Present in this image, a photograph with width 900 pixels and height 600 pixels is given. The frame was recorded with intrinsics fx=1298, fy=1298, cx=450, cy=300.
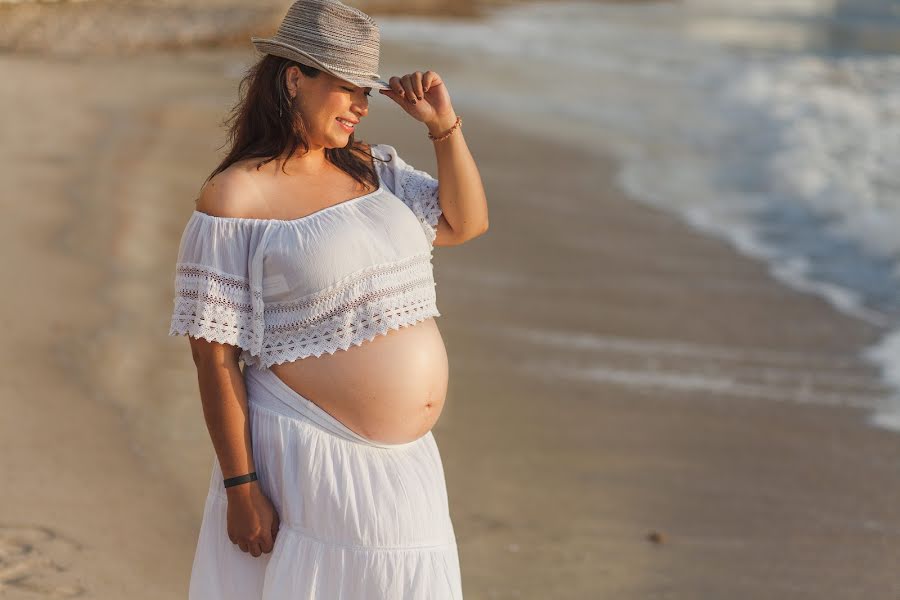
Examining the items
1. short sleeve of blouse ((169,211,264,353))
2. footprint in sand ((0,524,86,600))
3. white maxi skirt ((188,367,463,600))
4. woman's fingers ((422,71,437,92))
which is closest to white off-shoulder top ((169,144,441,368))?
short sleeve of blouse ((169,211,264,353))

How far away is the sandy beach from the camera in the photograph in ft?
13.8

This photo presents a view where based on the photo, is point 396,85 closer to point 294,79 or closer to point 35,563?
point 294,79

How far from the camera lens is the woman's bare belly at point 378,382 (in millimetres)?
2564

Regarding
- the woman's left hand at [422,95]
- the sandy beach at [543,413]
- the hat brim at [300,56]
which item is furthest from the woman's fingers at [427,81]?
the sandy beach at [543,413]

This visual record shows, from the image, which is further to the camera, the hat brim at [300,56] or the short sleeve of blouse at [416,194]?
the short sleeve of blouse at [416,194]

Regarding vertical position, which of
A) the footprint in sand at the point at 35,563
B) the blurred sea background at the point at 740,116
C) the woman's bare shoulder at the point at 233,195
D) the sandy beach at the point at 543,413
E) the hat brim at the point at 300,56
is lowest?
the blurred sea background at the point at 740,116

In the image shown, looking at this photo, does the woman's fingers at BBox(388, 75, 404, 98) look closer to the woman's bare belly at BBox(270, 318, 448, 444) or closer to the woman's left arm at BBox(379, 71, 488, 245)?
the woman's left arm at BBox(379, 71, 488, 245)

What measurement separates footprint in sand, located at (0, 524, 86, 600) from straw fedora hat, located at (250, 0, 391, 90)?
75.3 inches

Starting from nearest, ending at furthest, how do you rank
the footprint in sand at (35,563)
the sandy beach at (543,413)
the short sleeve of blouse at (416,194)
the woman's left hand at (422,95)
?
the woman's left hand at (422,95) < the short sleeve of blouse at (416,194) < the footprint in sand at (35,563) < the sandy beach at (543,413)

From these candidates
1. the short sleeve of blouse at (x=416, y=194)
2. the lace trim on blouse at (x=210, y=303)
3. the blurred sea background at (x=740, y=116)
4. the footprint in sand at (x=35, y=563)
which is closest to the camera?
the lace trim on blouse at (x=210, y=303)

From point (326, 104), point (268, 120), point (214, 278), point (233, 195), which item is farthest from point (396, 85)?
point (214, 278)

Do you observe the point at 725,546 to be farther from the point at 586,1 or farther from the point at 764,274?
the point at 586,1

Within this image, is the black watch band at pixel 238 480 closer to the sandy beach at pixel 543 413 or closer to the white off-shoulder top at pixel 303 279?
the white off-shoulder top at pixel 303 279

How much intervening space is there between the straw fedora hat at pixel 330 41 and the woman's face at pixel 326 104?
0.04 meters
